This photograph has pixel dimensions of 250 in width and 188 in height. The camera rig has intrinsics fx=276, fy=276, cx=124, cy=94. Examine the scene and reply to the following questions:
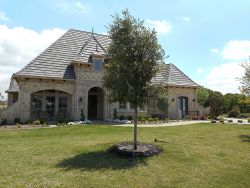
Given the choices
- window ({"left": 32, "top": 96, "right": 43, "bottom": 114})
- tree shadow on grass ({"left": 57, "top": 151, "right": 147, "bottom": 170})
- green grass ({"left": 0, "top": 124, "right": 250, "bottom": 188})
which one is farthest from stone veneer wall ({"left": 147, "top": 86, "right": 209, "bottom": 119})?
tree shadow on grass ({"left": 57, "top": 151, "right": 147, "bottom": 170})

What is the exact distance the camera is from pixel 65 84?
84.2 ft

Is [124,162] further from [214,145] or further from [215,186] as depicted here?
[214,145]

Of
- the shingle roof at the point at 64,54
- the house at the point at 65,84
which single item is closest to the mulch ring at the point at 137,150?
the house at the point at 65,84

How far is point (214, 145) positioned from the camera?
13.0 meters

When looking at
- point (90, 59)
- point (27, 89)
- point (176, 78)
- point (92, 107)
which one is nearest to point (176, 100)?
point (176, 78)

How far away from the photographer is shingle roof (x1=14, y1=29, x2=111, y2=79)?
80.3ft

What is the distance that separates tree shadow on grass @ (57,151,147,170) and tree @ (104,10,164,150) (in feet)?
4.17

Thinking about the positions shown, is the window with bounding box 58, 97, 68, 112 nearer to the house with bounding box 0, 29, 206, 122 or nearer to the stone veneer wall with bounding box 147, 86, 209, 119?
the house with bounding box 0, 29, 206, 122

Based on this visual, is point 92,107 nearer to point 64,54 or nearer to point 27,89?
point 64,54

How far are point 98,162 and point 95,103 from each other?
20.2 metres

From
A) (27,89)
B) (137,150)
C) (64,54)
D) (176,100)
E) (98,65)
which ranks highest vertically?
(64,54)

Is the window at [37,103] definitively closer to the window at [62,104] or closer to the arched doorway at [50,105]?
the arched doorway at [50,105]

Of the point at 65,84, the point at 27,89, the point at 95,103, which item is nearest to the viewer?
the point at 27,89

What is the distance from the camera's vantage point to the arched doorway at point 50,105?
25.5 meters
